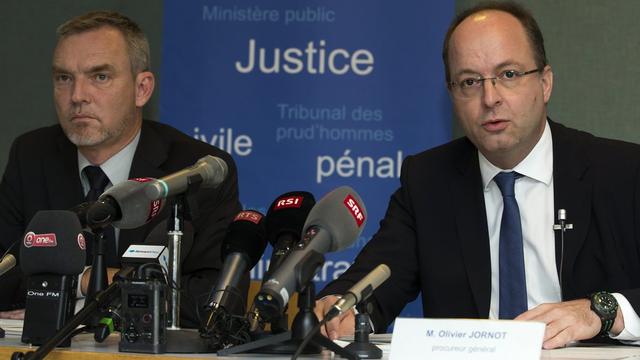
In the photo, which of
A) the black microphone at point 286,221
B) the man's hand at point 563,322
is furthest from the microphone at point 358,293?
the man's hand at point 563,322

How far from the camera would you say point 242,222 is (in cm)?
252

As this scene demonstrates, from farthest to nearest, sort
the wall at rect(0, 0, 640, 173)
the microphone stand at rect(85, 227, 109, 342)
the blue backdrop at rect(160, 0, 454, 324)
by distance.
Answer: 1. the wall at rect(0, 0, 640, 173)
2. the blue backdrop at rect(160, 0, 454, 324)
3. the microphone stand at rect(85, 227, 109, 342)

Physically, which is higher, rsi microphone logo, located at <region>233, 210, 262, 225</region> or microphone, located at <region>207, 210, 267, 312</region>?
rsi microphone logo, located at <region>233, 210, 262, 225</region>

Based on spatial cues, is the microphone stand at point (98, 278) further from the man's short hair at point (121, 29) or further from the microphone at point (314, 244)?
the man's short hair at point (121, 29)

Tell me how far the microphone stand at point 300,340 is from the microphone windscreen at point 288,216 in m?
0.17

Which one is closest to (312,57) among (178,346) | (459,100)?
(459,100)

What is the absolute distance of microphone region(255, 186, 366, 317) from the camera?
83.6 inches

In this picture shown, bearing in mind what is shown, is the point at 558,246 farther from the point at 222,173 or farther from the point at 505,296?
the point at 222,173

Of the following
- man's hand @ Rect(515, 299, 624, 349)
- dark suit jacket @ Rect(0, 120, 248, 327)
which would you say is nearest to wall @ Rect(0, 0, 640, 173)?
dark suit jacket @ Rect(0, 120, 248, 327)

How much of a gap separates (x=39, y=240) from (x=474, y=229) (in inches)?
62.5

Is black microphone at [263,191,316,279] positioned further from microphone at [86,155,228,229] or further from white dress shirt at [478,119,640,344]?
white dress shirt at [478,119,640,344]

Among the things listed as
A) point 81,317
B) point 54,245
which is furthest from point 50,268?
point 81,317

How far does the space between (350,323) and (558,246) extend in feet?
2.79

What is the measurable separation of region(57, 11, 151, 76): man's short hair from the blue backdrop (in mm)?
633
